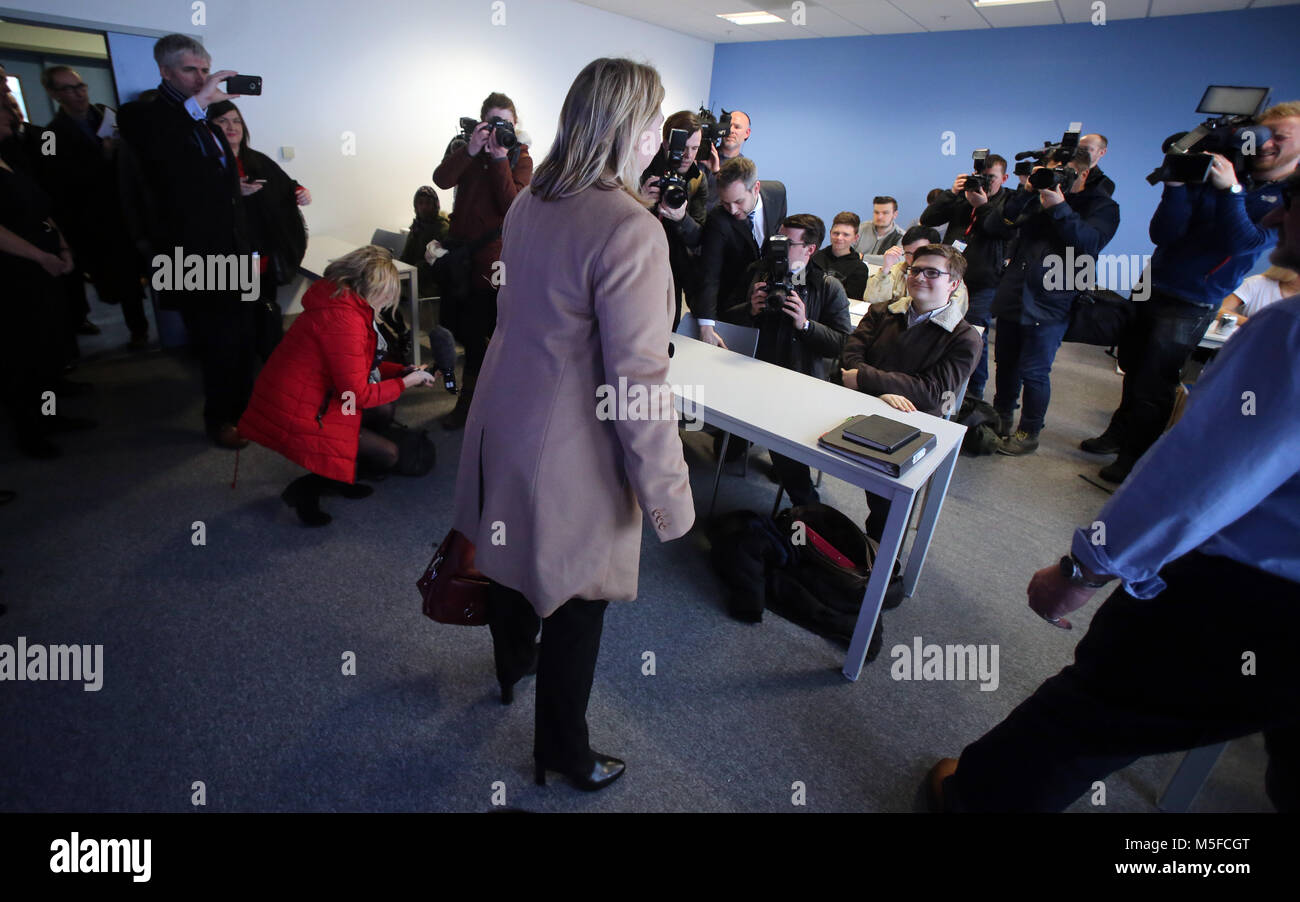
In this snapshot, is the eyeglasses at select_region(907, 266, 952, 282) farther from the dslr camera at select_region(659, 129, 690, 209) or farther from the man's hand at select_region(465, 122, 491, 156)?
the man's hand at select_region(465, 122, 491, 156)

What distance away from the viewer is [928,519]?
2316 millimetres

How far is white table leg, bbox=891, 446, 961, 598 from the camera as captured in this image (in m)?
2.18

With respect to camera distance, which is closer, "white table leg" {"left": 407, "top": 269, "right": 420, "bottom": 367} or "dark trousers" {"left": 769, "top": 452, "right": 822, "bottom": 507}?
"dark trousers" {"left": 769, "top": 452, "right": 822, "bottom": 507}

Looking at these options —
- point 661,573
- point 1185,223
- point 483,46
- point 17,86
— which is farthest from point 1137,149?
point 17,86

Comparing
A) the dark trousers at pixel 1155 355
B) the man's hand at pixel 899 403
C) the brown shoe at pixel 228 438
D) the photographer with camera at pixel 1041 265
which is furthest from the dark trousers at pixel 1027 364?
the brown shoe at pixel 228 438

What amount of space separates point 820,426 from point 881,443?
10.2 inches

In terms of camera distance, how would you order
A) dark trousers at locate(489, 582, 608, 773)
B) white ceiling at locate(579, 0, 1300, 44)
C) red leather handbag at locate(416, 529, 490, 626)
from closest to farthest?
dark trousers at locate(489, 582, 608, 773), red leather handbag at locate(416, 529, 490, 626), white ceiling at locate(579, 0, 1300, 44)

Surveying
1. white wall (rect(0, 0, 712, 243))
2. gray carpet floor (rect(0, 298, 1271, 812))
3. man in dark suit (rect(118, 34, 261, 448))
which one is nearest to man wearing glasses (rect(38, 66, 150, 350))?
white wall (rect(0, 0, 712, 243))

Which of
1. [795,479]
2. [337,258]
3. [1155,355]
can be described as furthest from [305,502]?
[1155,355]

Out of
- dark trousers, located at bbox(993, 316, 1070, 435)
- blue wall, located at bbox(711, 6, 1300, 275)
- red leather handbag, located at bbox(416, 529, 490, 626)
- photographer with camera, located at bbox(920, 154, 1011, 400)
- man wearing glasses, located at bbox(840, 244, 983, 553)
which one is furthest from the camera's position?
blue wall, located at bbox(711, 6, 1300, 275)

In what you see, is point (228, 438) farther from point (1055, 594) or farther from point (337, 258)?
point (1055, 594)

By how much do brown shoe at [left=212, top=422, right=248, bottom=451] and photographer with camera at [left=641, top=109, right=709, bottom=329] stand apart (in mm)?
2128

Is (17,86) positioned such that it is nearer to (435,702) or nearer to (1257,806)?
(435,702)

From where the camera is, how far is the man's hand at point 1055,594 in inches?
43.1
